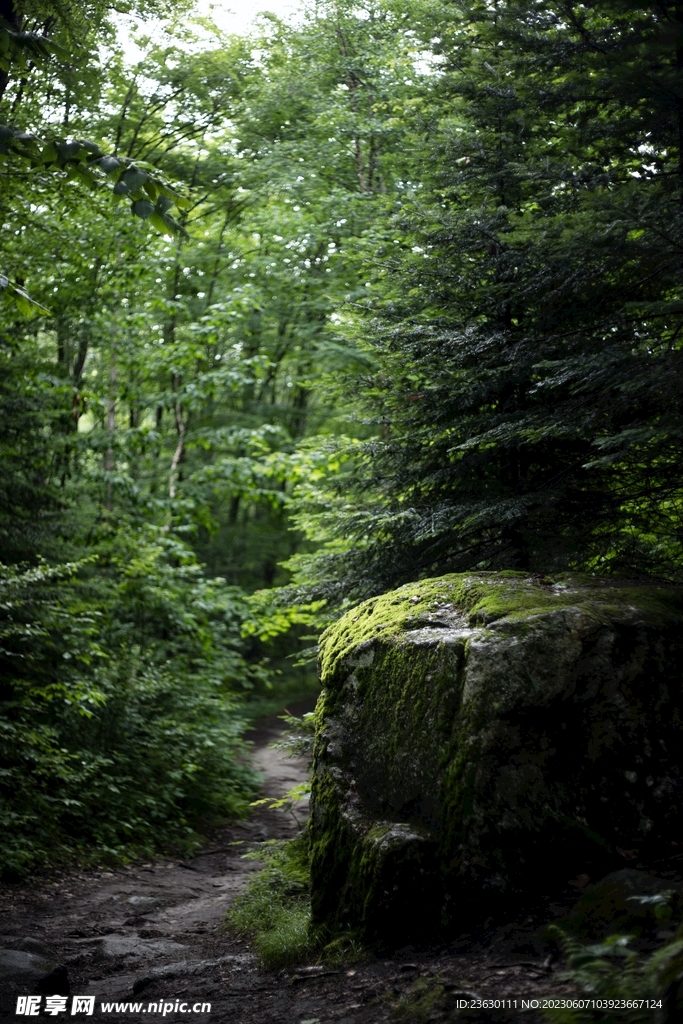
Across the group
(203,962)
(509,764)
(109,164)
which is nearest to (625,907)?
A: (509,764)

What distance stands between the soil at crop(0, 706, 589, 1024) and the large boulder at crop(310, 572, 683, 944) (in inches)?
13.2

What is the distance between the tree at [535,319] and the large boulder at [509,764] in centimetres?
100

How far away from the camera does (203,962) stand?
5.03 m

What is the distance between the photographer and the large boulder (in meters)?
3.82

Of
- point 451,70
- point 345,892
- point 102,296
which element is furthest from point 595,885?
point 102,296

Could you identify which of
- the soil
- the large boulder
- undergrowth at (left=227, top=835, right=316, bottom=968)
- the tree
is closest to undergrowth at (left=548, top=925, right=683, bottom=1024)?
the soil

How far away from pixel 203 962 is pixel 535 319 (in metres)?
5.33

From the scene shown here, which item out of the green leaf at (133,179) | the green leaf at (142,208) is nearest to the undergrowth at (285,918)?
the green leaf at (142,208)

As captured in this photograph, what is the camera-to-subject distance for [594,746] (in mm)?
3895

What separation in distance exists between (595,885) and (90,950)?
156 inches

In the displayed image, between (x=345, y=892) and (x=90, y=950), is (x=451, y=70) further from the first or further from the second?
(x=90, y=950)

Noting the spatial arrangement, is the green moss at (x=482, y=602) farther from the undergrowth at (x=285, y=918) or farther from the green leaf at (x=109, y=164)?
the green leaf at (x=109, y=164)

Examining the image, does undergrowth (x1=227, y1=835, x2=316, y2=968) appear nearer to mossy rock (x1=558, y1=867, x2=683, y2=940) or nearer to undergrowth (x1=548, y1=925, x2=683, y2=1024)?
mossy rock (x1=558, y1=867, x2=683, y2=940)

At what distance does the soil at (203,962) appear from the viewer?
341 cm
